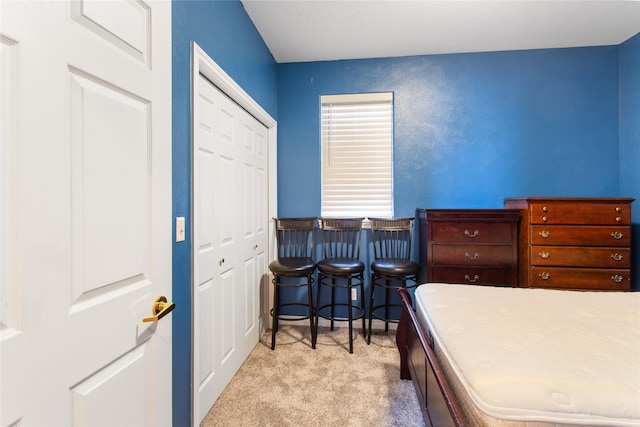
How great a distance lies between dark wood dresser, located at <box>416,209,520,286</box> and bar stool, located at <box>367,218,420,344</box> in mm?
238

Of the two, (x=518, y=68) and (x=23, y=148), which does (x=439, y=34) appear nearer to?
(x=518, y=68)

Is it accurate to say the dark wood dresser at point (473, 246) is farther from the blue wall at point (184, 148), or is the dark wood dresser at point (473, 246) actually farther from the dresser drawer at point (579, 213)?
the blue wall at point (184, 148)

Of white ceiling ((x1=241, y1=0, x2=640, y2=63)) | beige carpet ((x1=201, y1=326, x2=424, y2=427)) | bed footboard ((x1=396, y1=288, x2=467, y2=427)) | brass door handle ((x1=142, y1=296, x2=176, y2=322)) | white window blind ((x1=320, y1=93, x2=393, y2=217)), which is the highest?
white ceiling ((x1=241, y1=0, x2=640, y2=63))

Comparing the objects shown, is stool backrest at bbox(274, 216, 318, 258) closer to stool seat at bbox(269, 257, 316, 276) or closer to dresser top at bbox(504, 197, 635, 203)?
stool seat at bbox(269, 257, 316, 276)

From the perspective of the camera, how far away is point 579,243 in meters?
2.25

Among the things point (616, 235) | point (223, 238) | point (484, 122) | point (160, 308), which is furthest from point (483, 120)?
point (160, 308)

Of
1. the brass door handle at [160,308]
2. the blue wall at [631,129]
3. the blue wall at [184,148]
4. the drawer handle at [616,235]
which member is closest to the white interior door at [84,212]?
the brass door handle at [160,308]

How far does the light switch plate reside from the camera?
1313 mm

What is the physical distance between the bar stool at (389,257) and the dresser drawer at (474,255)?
221 mm

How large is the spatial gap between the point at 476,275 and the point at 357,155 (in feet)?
5.21

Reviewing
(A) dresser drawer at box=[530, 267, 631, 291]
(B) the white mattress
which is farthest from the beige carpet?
(A) dresser drawer at box=[530, 267, 631, 291]

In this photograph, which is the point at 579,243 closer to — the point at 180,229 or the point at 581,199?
the point at 581,199

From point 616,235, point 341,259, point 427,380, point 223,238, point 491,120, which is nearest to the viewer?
point 427,380

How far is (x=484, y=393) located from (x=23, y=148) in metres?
1.21
